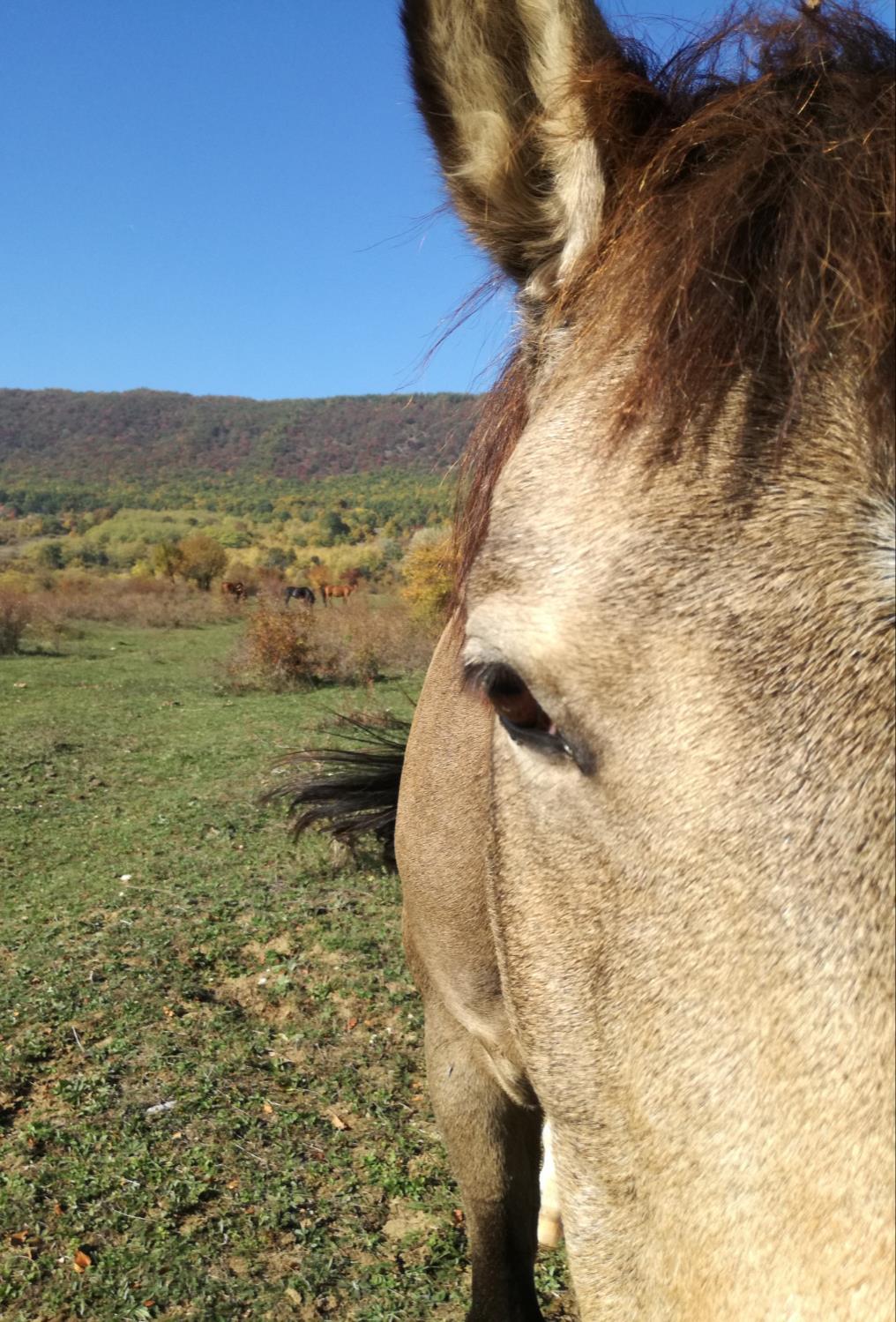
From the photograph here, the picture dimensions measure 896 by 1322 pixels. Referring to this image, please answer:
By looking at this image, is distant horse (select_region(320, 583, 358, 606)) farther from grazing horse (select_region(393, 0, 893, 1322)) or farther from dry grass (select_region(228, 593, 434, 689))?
grazing horse (select_region(393, 0, 893, 1322))

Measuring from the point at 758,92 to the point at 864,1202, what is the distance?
1395 mm

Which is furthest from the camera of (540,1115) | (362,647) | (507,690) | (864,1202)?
(362,647)

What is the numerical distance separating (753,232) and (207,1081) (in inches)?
166

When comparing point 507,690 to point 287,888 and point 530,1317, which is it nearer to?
point 530,1317

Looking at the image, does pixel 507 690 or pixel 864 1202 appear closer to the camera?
pixel 864 1202

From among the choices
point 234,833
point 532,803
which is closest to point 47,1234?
point 532,803

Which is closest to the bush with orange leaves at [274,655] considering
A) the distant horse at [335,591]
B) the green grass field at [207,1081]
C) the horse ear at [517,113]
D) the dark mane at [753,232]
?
the green grass field at [207,1081]

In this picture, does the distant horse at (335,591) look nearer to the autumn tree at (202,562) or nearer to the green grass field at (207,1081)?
the autumn tree at (202,562)

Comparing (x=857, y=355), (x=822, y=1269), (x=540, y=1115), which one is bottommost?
(x=540, y=1115)

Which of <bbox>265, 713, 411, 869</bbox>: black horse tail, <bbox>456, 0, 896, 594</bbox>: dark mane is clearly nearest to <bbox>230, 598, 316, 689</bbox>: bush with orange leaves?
<bbox>265, 713, 411, 869</bbox>: black horse tail

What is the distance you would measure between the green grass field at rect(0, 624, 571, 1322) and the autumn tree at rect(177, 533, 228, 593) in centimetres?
2988

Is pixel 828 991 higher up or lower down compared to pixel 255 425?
lower down

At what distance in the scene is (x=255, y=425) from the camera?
9769 centimetres

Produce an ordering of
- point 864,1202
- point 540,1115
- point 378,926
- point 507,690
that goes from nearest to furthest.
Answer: point 864,1202 → point 507,690 → point 540,1115 → point 378,926
